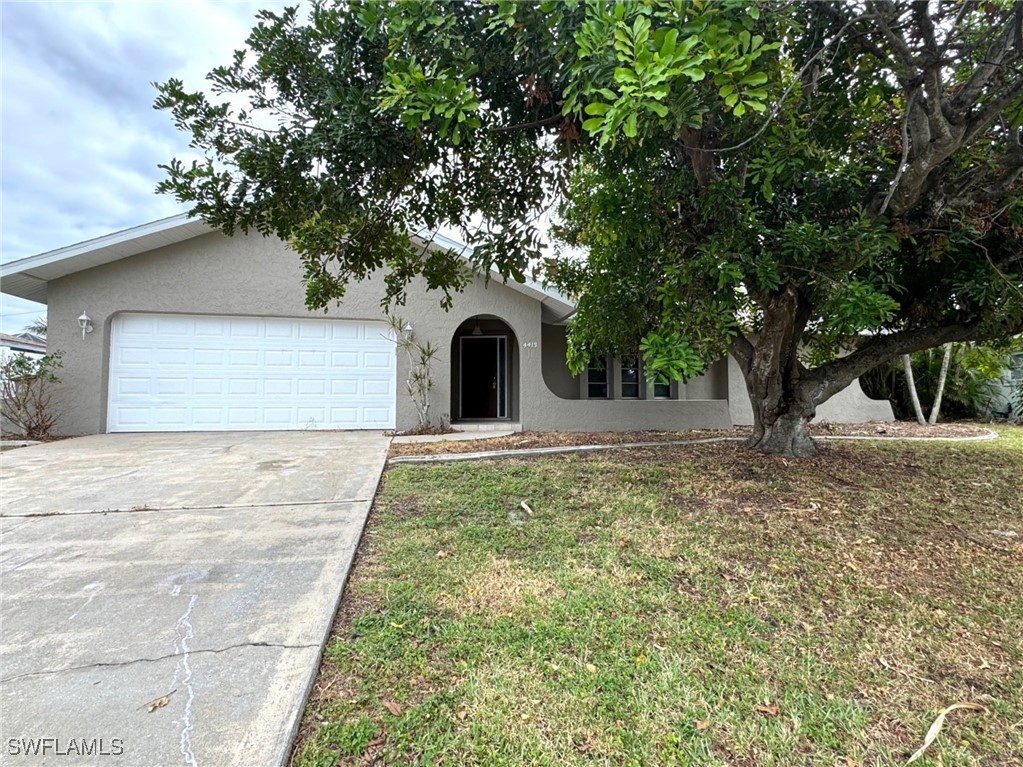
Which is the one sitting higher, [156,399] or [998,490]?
[156,399]

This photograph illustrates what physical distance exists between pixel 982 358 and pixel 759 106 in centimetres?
1133

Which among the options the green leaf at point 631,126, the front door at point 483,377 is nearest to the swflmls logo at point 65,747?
the green leaf at point 631,126

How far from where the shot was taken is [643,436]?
9852 mm

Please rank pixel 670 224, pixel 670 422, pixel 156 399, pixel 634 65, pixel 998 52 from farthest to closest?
pixel 670 422 → pixel 156 399 → pixel 670 224 → pixel 998 52 → pixel 634 65

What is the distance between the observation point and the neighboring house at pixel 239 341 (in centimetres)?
934

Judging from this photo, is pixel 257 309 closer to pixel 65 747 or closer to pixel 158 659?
pixel 158 659

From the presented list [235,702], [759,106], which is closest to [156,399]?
[235,702]

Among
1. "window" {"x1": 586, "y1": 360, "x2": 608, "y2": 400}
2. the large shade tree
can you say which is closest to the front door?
"window" {"x1": 586, "y1": 360, "x2": 608, "y2": 400}

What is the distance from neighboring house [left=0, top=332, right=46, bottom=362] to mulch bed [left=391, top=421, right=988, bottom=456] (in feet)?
26.5

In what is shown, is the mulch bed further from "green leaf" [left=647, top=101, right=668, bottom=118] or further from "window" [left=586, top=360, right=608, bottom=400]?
"green leaf" [left=647, top=101, right=668, bottom=118]

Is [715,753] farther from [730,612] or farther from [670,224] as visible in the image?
[670,224]

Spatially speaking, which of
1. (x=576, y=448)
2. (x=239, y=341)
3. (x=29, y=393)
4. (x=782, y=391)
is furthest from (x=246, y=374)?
(x=782, y=391)

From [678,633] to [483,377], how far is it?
12.1m

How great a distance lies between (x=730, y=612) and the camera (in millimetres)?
2760
